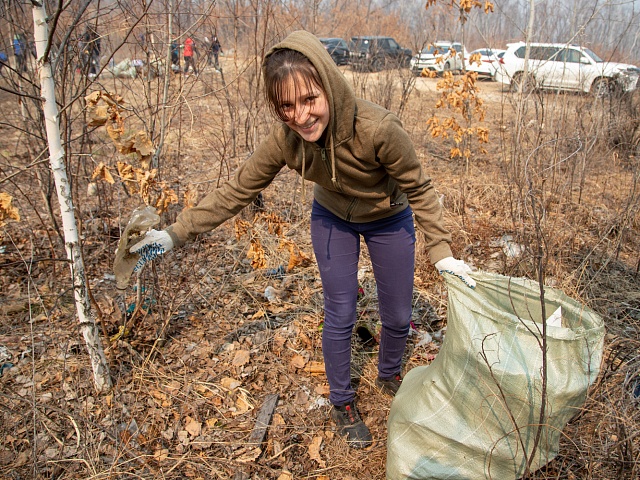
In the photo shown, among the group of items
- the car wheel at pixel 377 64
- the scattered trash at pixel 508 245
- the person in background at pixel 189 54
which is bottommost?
the scattered trash at pixel 508 245

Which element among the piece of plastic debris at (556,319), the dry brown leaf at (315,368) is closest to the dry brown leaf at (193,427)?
the dry brown leaf at (315,368)

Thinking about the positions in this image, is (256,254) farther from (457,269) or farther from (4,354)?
(4,354)

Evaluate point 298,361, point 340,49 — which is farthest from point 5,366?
point 340,49

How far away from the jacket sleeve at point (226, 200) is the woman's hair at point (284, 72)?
32 cm

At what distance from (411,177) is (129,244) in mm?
1084

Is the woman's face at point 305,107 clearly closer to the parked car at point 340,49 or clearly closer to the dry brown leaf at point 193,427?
the dry brown leaf at point 193,427

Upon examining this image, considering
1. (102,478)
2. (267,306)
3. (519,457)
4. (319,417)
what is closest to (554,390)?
(519,457)

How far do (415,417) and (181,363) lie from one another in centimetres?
129

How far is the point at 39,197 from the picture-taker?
14.5ft

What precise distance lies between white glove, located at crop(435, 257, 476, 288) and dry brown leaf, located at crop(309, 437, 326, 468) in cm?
96

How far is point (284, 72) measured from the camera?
57.3 inches

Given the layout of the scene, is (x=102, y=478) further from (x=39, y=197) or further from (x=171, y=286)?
(x=39, y=197)

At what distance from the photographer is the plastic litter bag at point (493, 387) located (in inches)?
54.8

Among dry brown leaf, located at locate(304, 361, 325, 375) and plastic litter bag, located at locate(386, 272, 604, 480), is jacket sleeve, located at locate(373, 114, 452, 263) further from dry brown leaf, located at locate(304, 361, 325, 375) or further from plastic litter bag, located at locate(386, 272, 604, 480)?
dry brown leaf, located at locate(304, 361, 325, 375)
